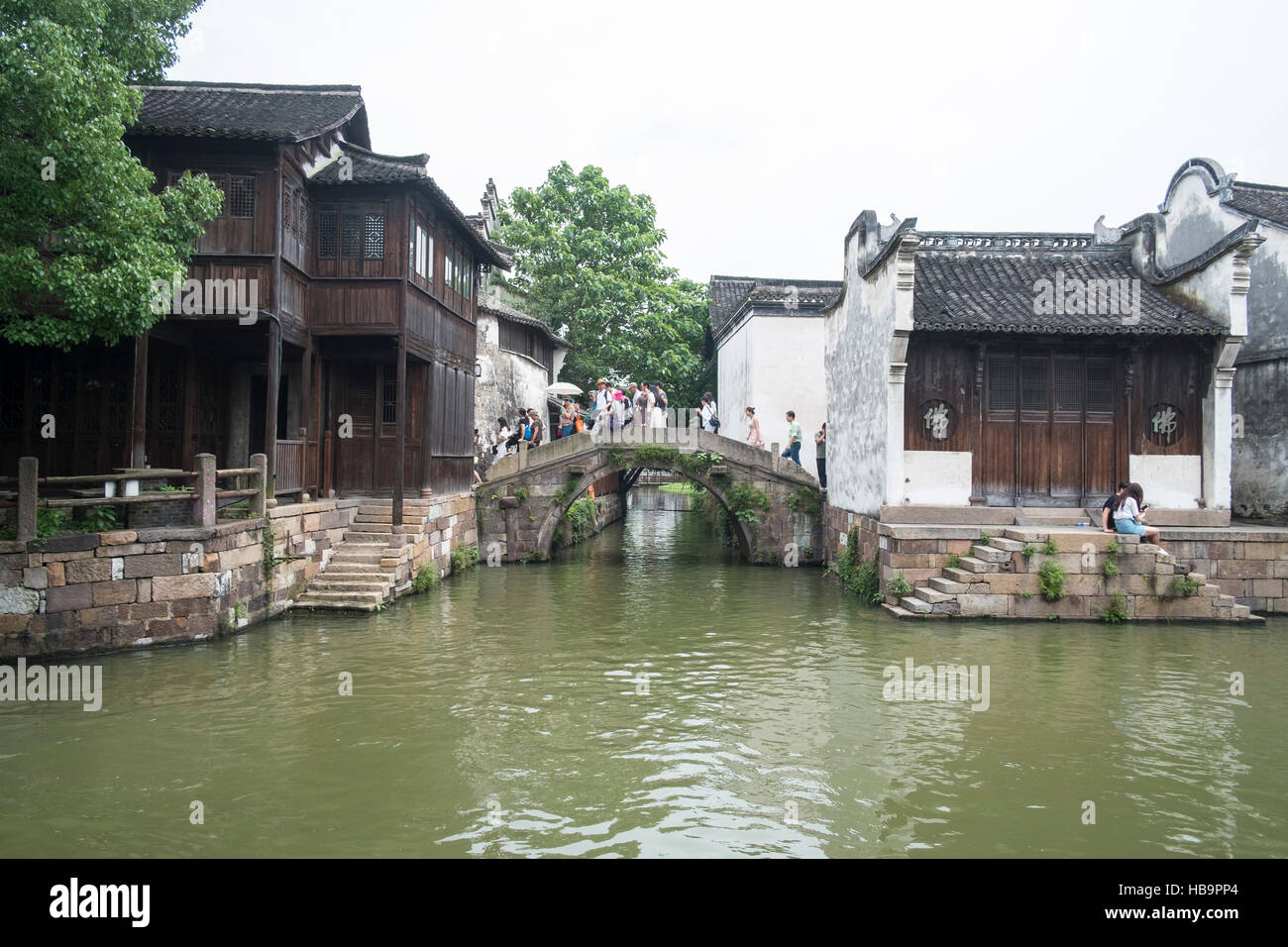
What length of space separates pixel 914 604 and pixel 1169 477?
18.7 feet

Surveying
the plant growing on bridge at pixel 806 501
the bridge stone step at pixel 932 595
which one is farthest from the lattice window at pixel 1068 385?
the plant growing on bridge at pixel 806 501

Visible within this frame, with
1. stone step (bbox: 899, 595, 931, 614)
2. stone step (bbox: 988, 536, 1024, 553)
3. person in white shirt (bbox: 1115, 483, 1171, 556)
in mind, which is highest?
person in white shirt (bbox: 1115, 483, 1171, 556)

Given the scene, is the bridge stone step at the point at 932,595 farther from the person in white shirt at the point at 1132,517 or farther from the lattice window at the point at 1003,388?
the lattice window at the point at 1003,388

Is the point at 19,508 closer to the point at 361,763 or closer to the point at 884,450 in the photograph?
the point at 361,763

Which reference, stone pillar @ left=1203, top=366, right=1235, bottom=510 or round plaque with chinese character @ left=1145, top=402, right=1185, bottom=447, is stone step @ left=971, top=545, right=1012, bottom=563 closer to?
round plaque with chinese character @ left=1145, top=402, right=1185, bottom=447

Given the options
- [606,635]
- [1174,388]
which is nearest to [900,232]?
[1174,388]

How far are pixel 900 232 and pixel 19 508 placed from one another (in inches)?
494

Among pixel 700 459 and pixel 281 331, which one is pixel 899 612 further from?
pixel 281 331

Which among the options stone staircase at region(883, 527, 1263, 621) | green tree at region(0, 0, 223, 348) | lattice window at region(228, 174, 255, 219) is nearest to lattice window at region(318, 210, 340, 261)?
lattice window at region(228, 174, 255, 219)

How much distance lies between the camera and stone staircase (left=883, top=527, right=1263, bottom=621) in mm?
13430

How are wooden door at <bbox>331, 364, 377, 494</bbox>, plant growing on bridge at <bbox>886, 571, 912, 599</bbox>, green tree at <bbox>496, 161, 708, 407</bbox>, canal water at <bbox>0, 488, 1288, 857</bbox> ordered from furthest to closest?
green tree at <bbox>496, 161, 708, 407</bbox> < wooden door at <bbox>331, 364, 377, 494</bbox> < plant growing on bridge at <bbox>886, 571, 912, 599</bbox> < canal water at <bbox>0, 488, 1288, 857</bbox>

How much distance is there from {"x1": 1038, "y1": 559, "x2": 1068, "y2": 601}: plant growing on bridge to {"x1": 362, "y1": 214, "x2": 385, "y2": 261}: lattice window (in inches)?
473

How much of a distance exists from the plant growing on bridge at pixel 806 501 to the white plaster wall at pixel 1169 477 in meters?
6.80

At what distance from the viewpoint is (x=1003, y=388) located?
611 inches
